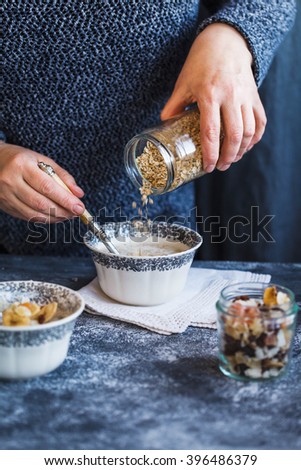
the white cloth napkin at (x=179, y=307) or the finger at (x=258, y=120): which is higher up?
the finger at (x=258, y=120)

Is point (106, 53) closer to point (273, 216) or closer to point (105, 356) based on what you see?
point (105, 356)

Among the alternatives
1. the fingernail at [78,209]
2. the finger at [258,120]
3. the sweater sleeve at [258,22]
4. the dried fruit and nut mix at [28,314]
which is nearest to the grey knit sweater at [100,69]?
the sweater sleeve at [258,22]

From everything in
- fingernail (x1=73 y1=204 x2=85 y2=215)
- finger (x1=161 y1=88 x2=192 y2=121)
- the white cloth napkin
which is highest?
finger (x1=161 y1=88 x2=192 y2=121)

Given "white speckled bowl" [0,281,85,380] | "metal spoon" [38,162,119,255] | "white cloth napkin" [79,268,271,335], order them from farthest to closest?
"metal spoon" [38,162,119,255] → "white cloth napkin" [79,268,271,335] → "white speckled bowl" [0,281,85,380]

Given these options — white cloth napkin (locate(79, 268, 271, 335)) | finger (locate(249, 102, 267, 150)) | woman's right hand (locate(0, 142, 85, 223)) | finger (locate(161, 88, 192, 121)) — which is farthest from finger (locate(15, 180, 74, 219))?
finger (locate(249, 102, 267, 150))

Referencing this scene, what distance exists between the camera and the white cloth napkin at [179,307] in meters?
1.12

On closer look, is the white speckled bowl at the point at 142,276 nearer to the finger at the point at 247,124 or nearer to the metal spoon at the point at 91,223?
the metal spoon at the point at 91,223

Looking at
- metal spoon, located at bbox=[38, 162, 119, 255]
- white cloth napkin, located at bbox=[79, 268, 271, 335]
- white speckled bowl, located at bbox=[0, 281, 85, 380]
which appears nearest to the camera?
white speckled bowl, located at bbox=[0, 281, 85, 380]

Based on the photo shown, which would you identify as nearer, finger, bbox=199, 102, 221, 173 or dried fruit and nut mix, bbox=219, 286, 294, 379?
dried fruit and nut mix, bbox=219, 286, 294, 379

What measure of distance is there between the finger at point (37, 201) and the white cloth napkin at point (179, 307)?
15cm

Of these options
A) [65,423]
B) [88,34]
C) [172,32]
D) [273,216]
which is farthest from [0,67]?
[273,216]

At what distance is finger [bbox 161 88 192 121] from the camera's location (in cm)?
124

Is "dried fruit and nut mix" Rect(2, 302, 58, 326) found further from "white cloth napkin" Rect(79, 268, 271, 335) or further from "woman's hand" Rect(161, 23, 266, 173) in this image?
"woman's hand" Rect(161, 23, 266, 173)

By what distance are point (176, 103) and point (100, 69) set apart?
0.64 ft
